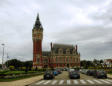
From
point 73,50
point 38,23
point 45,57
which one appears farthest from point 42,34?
point 73,50

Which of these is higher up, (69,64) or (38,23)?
(38,23)

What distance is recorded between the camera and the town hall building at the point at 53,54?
102875mm

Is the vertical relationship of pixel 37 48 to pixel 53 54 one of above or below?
above

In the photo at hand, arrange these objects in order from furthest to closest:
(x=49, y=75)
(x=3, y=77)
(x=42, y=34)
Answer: (x=42, y=34), (x=49, y=75), (x=3, y=77)

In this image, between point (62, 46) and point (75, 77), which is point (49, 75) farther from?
point (62, 46)

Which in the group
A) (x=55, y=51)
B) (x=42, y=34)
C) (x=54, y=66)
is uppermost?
(x=42, y=34)

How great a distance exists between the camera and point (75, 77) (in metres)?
28.3

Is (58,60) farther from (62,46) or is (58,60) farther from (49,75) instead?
(49,75)

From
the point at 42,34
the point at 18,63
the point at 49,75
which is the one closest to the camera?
the point at 49,75

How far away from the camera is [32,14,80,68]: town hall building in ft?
338

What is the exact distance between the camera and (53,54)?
109m

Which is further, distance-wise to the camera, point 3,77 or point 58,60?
point 58,60

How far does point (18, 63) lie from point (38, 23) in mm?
33279

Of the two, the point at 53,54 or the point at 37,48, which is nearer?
the point at 37,48
